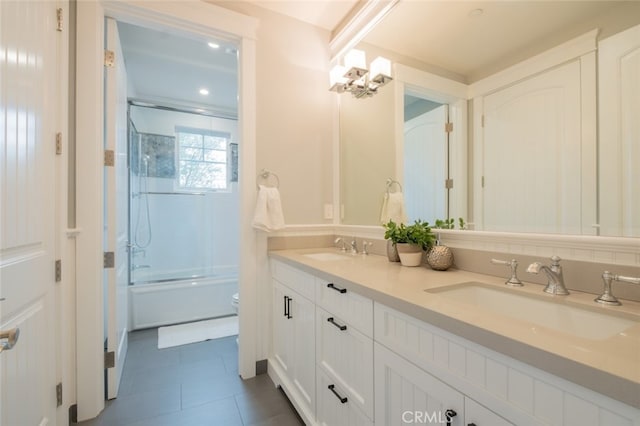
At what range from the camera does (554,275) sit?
0.92 m

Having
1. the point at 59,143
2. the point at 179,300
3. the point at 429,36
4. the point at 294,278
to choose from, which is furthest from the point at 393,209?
the point at 179,300

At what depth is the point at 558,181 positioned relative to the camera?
3.40ft

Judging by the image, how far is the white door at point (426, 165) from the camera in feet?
4.88

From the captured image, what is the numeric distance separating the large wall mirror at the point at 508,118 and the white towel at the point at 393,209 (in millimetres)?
51

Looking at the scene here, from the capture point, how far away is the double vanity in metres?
0.50

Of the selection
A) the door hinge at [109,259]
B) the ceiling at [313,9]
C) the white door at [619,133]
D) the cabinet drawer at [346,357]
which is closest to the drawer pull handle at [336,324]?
the cabinet drawer at [346,357]

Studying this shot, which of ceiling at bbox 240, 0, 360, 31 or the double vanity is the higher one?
ceiling at bbox 240, 0, 360, 31

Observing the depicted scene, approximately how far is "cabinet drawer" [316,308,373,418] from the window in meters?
2.90

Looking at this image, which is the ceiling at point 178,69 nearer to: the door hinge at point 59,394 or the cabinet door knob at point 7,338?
the cabinet door knob at point 7,338

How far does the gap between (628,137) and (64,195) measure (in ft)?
7.48

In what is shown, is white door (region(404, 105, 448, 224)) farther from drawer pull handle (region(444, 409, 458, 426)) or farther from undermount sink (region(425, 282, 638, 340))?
drawer pull handle (region(444, 409, 458, 426))

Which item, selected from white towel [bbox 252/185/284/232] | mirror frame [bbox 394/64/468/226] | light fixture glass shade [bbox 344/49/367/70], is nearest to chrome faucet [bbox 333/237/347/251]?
white towel [bbox 252/185/284/232]

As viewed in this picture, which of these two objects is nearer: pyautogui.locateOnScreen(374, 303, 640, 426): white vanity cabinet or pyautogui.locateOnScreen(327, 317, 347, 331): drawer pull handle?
pyautogui.locateOnScreen(374, 303, 640, 426): white vanity cabinet

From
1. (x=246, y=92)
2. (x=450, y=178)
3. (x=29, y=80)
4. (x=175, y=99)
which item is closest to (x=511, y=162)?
(x=450, y=178)
